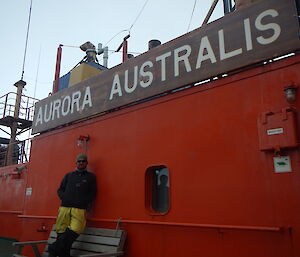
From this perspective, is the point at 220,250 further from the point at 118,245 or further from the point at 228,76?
the point at 228,76

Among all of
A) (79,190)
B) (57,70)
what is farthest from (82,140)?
(57,70)

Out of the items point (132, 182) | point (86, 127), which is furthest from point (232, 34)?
point (86, 127)

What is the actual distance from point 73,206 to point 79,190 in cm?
23

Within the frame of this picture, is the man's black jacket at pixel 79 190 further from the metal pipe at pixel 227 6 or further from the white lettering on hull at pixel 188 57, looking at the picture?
the metal pipe at pixel 227 6

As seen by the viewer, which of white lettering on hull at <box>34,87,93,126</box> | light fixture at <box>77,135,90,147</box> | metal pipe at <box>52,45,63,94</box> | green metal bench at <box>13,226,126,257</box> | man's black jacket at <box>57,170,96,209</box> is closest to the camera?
green metal bench at <box>13,226,126,257</box>

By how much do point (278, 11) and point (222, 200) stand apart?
6.64ft

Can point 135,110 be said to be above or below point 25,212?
above

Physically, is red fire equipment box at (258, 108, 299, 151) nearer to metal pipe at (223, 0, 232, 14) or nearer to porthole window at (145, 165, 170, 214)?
porthole window at (145, 165, 170, 214)

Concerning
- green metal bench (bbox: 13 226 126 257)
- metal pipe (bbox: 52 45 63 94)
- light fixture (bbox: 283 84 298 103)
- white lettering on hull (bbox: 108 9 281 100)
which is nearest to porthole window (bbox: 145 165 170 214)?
green metal bench (bbox: 13 226 126 257)

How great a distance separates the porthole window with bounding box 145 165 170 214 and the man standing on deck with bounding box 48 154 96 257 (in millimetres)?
994

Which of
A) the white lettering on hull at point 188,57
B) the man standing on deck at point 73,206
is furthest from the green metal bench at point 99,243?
the white lettering on hull at point 188,57

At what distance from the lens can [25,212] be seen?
586 cm

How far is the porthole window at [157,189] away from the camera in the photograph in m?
3.75

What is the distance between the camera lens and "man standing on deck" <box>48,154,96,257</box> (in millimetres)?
4020
